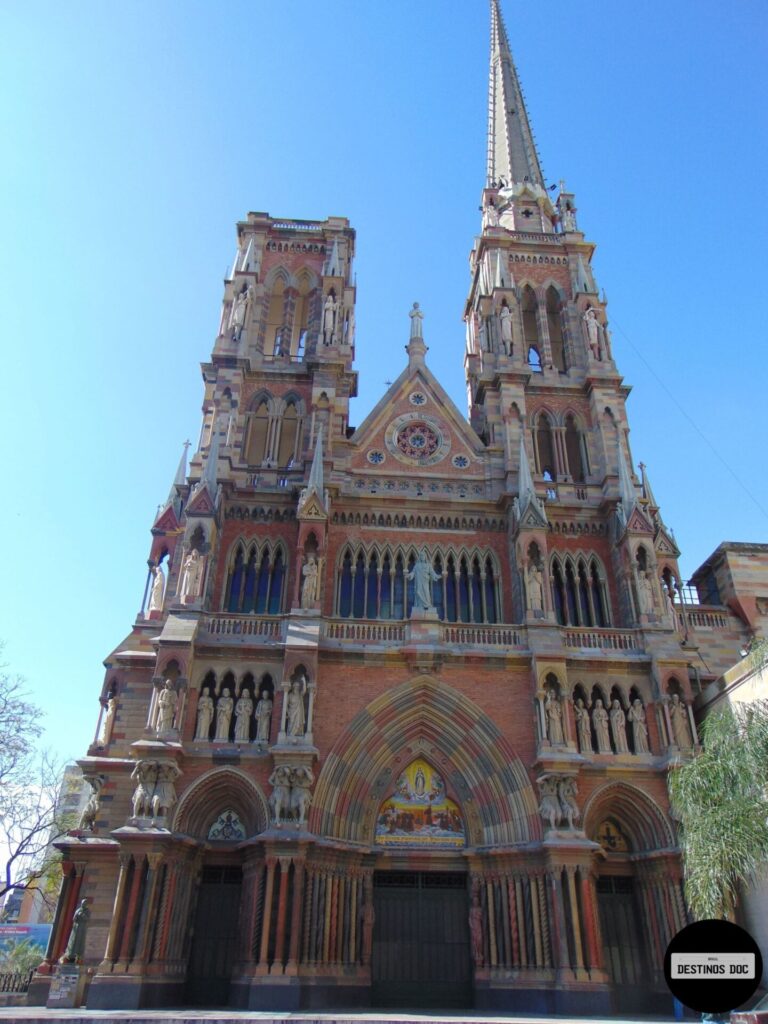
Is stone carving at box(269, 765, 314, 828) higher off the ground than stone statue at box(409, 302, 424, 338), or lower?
lower

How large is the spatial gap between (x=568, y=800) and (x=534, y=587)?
20.6ft

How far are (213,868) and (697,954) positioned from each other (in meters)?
19.6

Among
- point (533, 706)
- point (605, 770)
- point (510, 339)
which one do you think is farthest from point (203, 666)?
point (510, 339)

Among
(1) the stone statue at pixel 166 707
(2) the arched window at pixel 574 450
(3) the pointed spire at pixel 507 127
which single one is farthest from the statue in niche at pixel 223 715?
(3) the pointed spire at pixel 507 127

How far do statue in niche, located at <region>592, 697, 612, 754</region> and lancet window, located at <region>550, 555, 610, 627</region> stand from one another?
309cm

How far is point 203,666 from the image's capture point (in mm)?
21594

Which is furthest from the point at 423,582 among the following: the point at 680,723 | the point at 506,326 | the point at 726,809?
the point at 506,326

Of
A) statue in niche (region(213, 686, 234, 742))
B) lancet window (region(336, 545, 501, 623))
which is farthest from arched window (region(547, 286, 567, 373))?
statue in niche (region(213, 686, 234, 742))

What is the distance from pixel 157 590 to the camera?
83.1ft

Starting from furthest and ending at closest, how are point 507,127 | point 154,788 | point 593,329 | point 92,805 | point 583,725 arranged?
point 507,127, point 593,329, point 583,725, point 92,805, point 154,788

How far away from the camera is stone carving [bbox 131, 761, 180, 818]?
1895 cm

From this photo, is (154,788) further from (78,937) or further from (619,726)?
(619,726)

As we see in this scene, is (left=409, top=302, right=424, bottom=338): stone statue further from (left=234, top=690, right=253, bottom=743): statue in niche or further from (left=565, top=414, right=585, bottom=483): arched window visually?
(left=234, top=690, right=253, bottom=743): statue in niche

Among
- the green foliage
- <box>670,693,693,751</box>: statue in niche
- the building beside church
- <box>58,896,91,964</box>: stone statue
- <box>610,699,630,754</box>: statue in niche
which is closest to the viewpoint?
the green foliage
